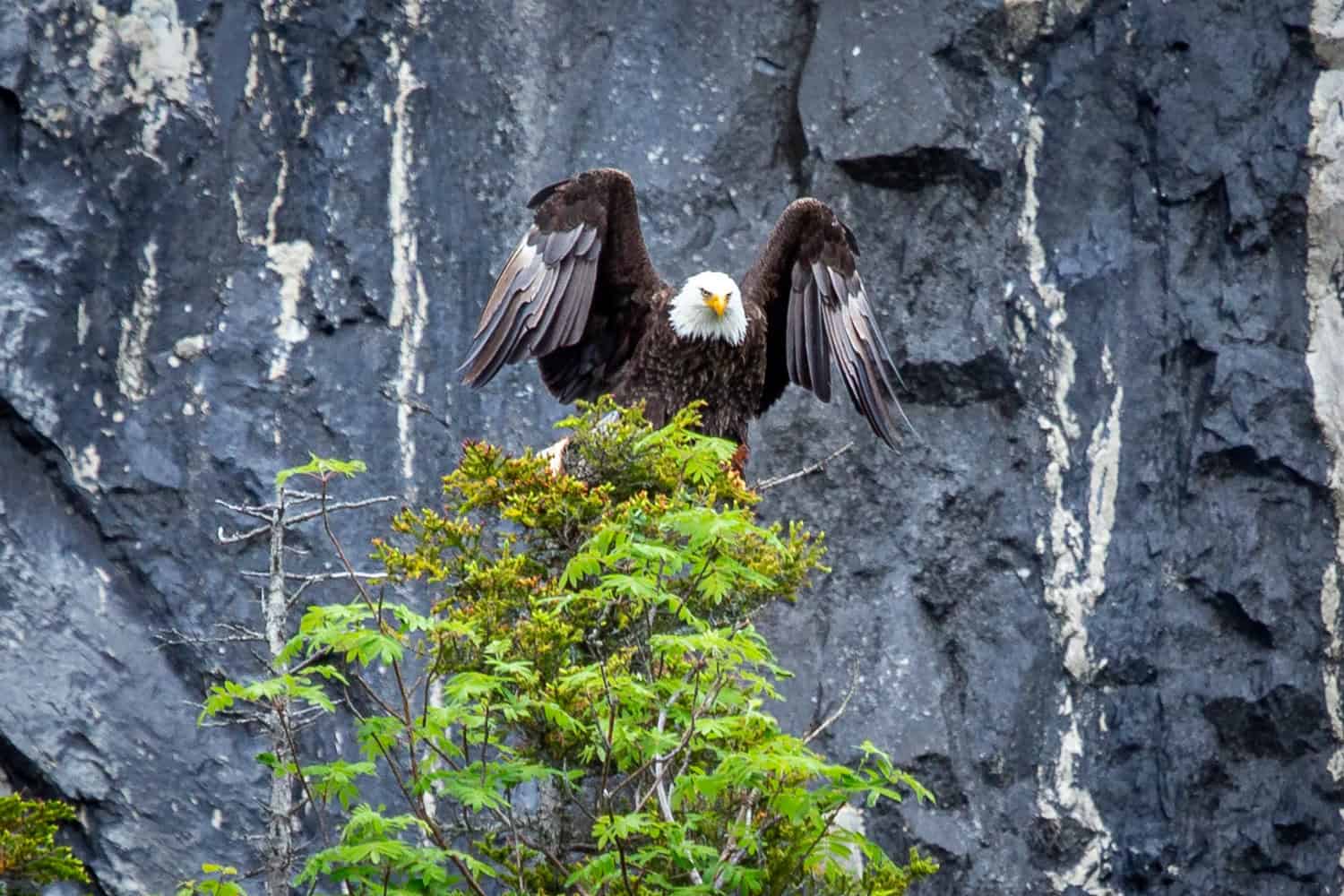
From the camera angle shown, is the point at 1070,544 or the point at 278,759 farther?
the point at 1070,544

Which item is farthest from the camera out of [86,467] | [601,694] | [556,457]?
[86,467]

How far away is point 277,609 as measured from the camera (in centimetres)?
511

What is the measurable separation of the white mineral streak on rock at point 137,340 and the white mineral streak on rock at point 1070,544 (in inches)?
176

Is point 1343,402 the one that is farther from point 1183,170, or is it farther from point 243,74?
point 243,74

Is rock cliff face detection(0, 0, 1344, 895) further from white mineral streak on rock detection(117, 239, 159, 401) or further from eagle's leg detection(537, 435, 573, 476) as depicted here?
eagle's leg detection(537, 435, 573, 476)

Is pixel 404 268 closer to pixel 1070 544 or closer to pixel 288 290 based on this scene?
pixel 288 290

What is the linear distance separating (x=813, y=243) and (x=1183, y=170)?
3.35 metres

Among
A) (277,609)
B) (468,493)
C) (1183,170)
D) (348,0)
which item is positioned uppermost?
(348,0)

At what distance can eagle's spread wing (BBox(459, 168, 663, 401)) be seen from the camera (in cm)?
695

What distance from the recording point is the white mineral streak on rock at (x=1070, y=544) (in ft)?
30.8

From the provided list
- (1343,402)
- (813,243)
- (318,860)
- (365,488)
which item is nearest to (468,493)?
(318,860)

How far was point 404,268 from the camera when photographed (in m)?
9.65

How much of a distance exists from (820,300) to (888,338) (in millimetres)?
2536

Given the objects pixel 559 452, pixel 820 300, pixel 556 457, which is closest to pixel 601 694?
pixel 556 457
